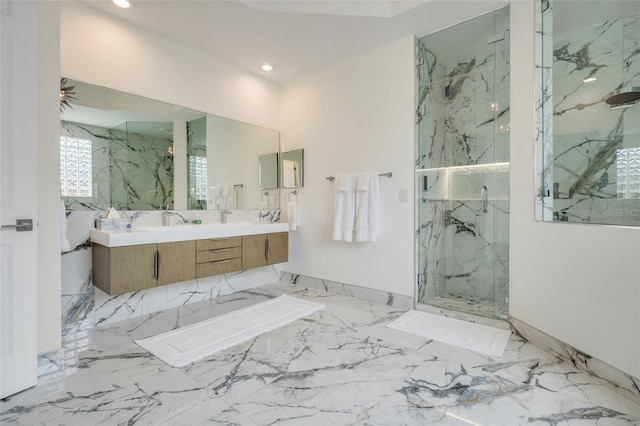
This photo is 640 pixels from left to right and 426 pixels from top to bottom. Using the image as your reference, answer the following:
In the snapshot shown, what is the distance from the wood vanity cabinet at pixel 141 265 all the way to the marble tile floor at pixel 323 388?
379 millimetres

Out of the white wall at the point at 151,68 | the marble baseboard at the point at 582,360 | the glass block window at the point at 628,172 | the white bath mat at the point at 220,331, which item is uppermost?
the white wall at the point at 151,68

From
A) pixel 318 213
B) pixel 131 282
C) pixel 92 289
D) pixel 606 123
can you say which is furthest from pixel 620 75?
pixel 92 289

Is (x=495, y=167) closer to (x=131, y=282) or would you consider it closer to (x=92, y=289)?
(x=131, y=282)

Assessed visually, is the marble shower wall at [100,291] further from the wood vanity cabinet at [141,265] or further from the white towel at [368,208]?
the white towel at [368,208]

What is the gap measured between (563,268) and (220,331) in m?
2.31

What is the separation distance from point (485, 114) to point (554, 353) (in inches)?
76.2

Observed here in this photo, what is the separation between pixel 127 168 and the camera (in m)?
2.59

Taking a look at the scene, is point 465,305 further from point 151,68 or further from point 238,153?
point 151,68

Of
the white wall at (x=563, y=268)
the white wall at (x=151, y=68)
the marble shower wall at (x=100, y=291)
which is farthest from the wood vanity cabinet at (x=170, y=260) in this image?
the white wall at (x=563, y=268)

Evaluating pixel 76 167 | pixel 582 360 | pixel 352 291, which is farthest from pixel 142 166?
pixel 582 360

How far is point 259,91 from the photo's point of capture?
3584 millimetres

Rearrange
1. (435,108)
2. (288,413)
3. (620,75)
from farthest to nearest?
(435,108)
(620,75)
(288,413)

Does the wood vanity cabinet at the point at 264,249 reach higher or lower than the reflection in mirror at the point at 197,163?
lower

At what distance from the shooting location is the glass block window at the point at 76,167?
227 centimetres
